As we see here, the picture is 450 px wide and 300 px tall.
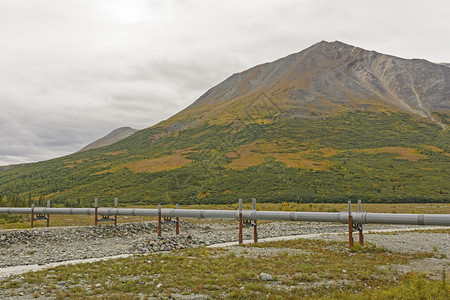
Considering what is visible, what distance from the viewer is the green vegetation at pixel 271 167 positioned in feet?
319

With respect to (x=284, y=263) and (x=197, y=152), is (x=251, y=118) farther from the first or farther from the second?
(x=284, y=263)

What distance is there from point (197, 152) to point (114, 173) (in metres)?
37.1

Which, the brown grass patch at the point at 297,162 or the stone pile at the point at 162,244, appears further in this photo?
the brown grass patch at the point at 297,162

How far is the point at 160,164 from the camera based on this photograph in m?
143

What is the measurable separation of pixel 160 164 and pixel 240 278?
13116cm

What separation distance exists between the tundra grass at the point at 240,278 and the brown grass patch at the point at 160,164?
378 feet

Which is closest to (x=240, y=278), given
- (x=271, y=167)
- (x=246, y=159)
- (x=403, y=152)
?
(x=271, y=167)

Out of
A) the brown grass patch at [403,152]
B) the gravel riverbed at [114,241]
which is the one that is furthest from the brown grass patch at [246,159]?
the gravel riverbed at [114,241]

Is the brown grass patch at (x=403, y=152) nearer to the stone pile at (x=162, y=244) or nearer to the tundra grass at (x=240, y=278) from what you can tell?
the stone pile at (x=162, y=244)

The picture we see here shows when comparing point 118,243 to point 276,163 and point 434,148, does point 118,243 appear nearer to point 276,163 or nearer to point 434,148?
point 276,163

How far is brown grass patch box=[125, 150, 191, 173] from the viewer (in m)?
136

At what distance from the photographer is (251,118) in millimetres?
184250

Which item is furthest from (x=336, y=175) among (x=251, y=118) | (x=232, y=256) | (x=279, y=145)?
(x=232, y=256)

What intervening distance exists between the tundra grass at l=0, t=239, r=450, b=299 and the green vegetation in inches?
2420
